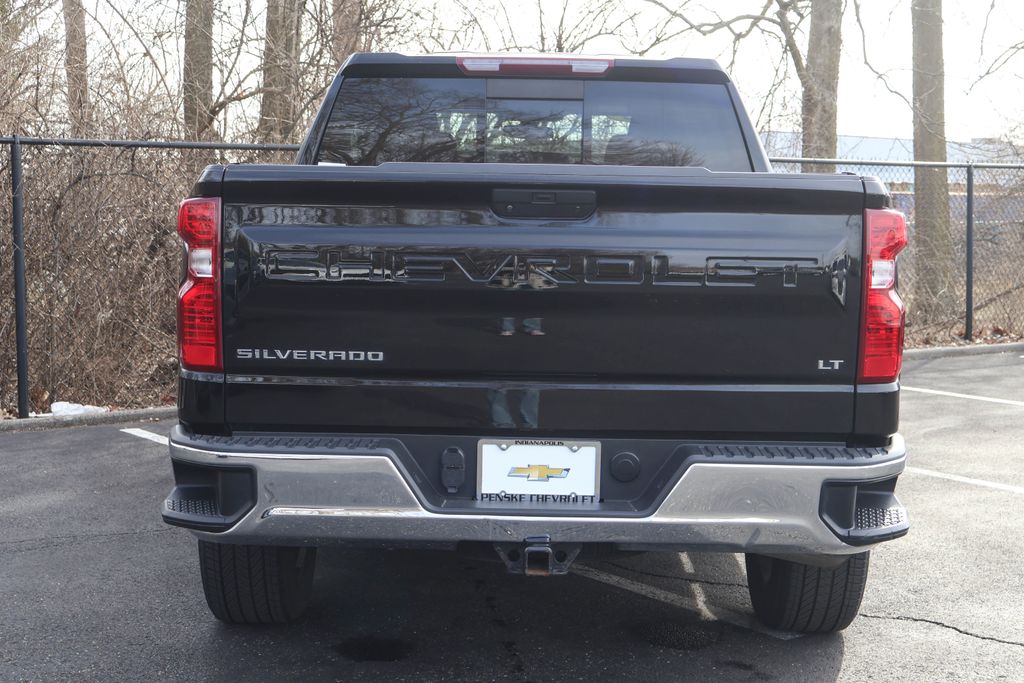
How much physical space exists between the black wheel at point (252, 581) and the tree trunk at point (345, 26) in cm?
844

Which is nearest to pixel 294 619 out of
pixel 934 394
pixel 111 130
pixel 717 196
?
pixel 717 196

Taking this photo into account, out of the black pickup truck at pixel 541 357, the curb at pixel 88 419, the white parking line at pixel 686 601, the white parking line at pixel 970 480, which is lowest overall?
the white parking line at pixel 686 601

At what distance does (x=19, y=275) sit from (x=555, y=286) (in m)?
5.80

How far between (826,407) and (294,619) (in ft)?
6.68

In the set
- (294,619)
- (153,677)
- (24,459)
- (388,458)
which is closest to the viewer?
(388,458)

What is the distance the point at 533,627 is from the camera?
3814 mm

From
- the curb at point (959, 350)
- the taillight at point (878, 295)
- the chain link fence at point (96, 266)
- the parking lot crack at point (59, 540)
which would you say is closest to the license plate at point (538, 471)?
the taillight at point (878, 295)

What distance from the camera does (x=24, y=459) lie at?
21.6ft

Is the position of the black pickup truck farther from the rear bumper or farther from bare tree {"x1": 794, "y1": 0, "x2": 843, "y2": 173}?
bare tree {"x1": 794, "y1": 0, "x2": 843, "y2": 173}

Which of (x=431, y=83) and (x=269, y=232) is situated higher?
(x=431, y=83)

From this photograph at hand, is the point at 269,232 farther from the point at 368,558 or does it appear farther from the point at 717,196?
the point at 368,558

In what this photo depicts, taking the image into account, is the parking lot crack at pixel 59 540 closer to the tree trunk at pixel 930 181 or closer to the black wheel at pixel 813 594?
the black wheel at pixel 813 594

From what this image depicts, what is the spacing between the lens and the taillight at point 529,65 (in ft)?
13.1

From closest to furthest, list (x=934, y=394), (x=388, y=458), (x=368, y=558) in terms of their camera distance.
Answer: (x=388, y=458) → (x=368, y=558) → (x=934, y=394)
